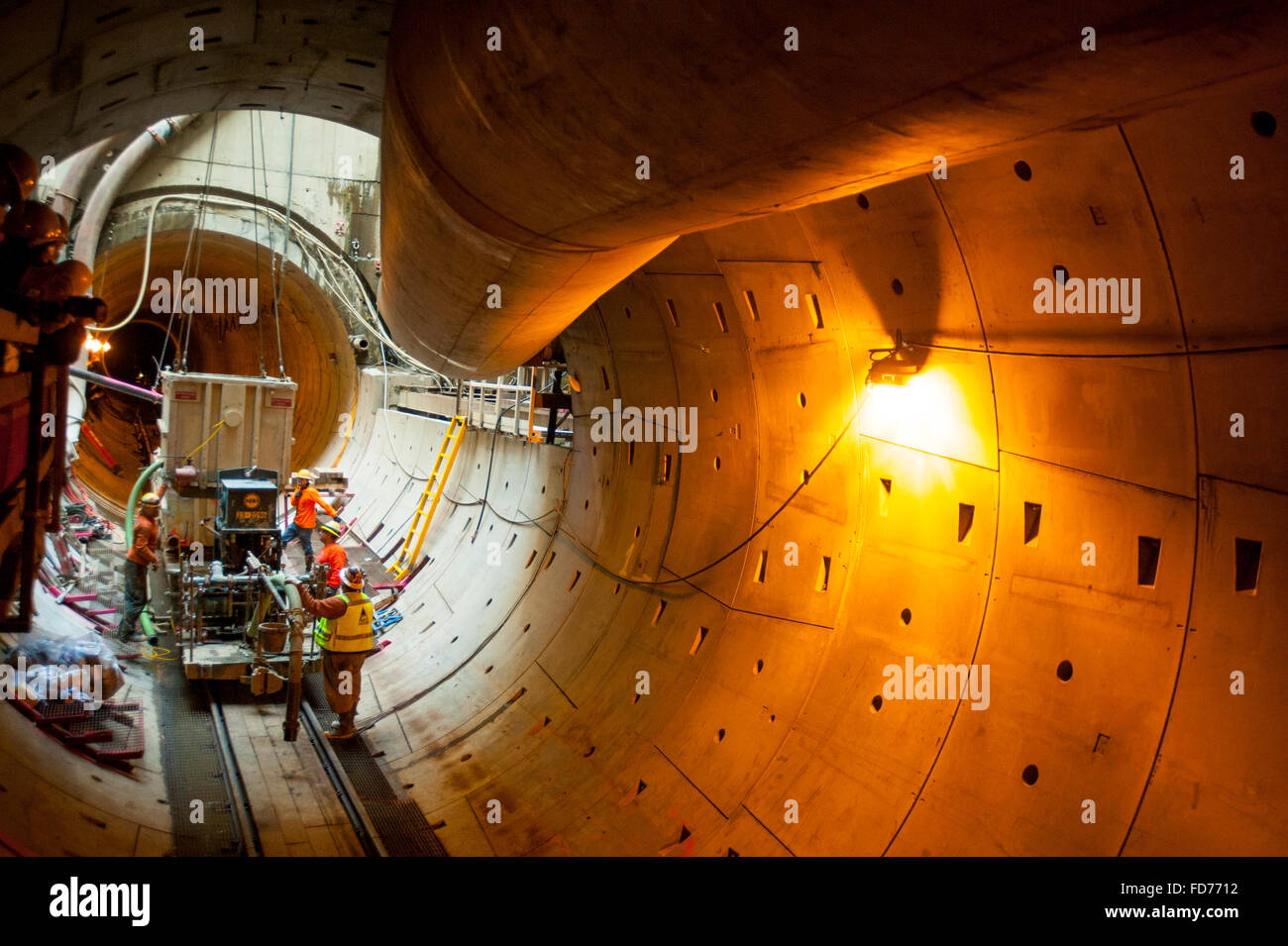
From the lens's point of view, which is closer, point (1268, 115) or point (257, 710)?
point (1268, 115)

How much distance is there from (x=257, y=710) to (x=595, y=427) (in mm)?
3977

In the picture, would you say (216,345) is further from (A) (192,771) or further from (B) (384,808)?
(B) (384,808)

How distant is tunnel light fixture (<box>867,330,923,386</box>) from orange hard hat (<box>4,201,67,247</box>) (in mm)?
3636

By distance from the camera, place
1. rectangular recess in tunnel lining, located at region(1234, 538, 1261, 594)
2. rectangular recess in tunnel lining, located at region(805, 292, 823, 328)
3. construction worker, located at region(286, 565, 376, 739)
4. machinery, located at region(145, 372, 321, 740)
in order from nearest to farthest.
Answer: rectangular recess in tunnel lining, located at region(1234, 538, 1261, 594) → rectangular recess in tunnel lining, located at region(805, 292, 823, 328) → construction worker, located at region(286, 565, 376, 739) → machinery, located at region(145, 372, 321, 740)

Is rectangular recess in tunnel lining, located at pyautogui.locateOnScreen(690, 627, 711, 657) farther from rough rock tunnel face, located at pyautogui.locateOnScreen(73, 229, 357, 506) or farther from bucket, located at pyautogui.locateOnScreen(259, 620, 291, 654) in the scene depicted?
rough rock tunnel face, located at pyautogui.locateOnScreen(73, 229, 357, 506)

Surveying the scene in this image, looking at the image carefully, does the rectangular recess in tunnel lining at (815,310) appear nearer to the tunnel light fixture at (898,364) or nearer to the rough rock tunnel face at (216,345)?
the tunnel light fixture at (898,364)

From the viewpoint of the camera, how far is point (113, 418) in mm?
20266

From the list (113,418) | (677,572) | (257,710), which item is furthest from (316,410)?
(677,572)

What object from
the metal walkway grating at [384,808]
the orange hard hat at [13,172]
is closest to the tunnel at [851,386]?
the metal walkway grating at [384,808]
